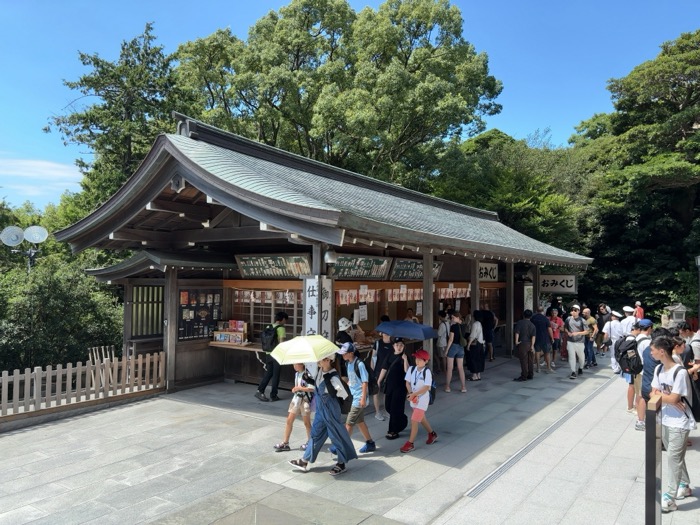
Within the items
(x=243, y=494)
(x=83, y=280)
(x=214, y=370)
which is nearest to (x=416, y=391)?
(x=243, y=494)

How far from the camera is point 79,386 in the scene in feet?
29.1

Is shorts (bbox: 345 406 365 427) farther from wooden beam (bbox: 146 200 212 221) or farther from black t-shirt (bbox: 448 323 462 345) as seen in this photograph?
wooden beam (bbox: 146 200 212 221)

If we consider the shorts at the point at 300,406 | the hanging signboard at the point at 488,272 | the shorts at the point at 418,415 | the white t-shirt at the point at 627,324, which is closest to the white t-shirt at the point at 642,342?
the shorts at the point at 418,415

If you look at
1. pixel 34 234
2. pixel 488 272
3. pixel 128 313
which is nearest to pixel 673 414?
pixel 128 313

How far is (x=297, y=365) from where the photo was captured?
630cm

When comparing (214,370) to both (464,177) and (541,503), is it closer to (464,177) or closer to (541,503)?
(541,503)

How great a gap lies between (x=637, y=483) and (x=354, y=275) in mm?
6185

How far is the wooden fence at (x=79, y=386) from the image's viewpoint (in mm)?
7961

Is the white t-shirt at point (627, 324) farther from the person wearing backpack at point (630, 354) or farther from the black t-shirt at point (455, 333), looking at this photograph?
the black t-shirt at point (455, 333)

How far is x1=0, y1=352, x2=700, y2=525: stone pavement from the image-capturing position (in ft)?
16.7

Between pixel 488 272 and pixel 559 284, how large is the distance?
11.6 ft

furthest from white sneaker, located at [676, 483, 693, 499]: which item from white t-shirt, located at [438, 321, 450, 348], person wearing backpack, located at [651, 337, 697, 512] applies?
white t-shirt, located at [438, 321, 450, 348]

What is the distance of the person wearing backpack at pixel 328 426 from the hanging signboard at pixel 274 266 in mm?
3737

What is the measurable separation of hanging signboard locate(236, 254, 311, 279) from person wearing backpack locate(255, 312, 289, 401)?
0.93m
